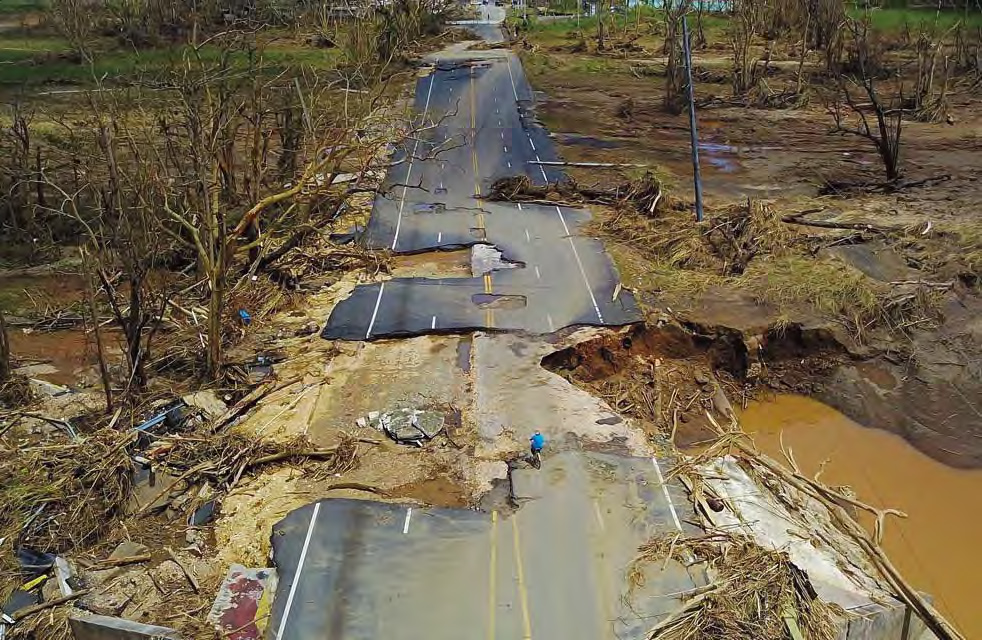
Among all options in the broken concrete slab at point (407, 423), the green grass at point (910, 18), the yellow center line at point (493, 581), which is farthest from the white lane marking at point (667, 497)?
the green grass at point (910, 18)

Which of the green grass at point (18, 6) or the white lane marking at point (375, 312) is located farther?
the green grass at point (18, 6)

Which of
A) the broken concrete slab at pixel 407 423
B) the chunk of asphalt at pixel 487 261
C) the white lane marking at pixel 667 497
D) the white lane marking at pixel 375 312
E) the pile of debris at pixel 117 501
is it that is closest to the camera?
the pile of debris at pixel 117 501

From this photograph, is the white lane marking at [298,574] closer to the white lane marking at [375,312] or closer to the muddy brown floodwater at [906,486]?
the white lane marking at [375,312]

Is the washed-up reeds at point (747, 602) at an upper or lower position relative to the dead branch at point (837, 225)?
lower

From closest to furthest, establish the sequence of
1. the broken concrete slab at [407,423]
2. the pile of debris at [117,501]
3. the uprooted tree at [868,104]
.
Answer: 1. the pile of debris at [117,501]
2. the broken concrete slab at [407,423]
3. the uprooted tree at [868,104]

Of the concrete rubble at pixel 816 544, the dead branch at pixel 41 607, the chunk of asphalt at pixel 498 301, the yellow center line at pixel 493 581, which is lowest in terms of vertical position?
the concrete rubble at pixel 816 544

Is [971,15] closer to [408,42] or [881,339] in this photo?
[408,42]

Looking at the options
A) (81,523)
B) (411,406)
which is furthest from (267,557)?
(411,406)
